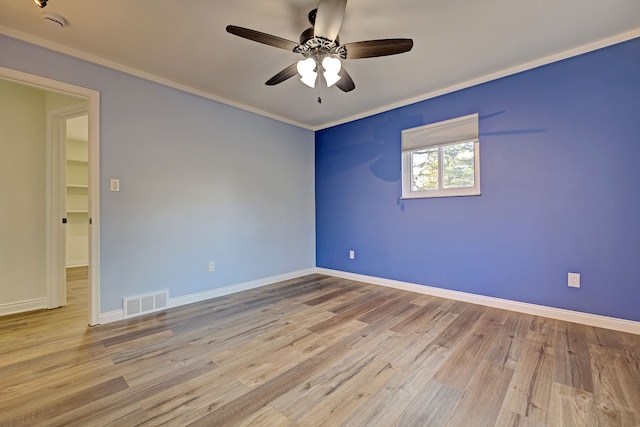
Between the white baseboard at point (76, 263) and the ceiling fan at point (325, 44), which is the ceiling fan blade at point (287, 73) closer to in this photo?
the ceiling fan at point (325, 44)

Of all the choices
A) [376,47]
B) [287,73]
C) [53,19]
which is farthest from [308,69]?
[53,19]

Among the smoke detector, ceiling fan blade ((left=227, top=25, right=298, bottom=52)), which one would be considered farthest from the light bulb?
the smoke detector

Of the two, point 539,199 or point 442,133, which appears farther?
point 442,133

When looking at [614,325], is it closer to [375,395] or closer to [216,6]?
[375,395]

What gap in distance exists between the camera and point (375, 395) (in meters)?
1.54

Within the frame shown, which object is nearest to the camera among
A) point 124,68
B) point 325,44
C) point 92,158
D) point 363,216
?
point 325,44

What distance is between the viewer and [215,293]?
11.0ft

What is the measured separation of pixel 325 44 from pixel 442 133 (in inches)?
78.8

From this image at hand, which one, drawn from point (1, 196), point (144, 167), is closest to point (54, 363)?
point (144, 167)

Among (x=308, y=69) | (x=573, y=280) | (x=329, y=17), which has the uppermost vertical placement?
(x=329, y=17)

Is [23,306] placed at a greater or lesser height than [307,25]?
lesser

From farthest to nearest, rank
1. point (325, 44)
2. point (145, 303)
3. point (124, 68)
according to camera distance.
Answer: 1. point (145, 303)
2. point (124, 68)
3. point (325, 44)

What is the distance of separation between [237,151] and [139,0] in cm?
186

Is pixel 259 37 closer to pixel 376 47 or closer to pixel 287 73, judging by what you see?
pixel 287 73
